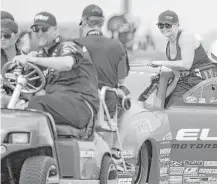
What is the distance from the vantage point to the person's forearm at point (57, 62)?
7941mm

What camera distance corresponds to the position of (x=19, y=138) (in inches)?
293

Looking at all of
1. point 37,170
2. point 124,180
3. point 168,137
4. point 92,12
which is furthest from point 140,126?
point 37,170

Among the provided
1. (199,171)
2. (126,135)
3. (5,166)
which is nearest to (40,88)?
(5,166)

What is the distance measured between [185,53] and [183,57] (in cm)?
5

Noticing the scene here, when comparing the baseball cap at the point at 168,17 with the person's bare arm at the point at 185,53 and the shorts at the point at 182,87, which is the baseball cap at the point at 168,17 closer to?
the person's bare arm at the point at 185,53

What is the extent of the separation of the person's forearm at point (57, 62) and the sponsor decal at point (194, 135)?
9.36ft

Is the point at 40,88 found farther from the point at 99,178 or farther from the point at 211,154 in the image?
the point at 211,154

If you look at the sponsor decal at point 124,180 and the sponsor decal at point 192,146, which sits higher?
the sponsor decal at point 192,146

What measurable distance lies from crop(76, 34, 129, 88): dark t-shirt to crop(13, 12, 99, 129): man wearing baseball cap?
1.61 meters

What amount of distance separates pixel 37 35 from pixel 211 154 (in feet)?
10.7

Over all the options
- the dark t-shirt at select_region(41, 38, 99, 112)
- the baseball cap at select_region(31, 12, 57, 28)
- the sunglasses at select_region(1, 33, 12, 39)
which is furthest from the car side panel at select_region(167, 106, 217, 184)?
the baseball cap at select_region(31, 12, 57, 28)

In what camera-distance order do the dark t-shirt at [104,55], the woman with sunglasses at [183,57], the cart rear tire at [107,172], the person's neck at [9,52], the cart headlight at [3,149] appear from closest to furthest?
the cart headlight at [3,149] < the cart rear tire at [107,172] < the person's neck at [9,52] < the dark t-shirt at [104,55] < the woman with sunglasses at [183,57]

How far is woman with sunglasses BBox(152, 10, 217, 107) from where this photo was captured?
1154 cm

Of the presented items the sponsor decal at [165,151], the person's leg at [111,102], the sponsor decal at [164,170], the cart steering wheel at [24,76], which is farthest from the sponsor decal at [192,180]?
the cart steering wheel at [24,76]
